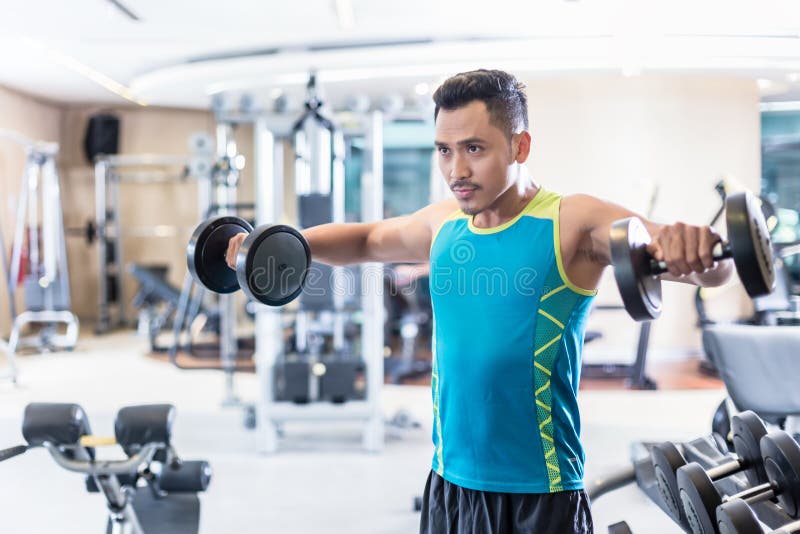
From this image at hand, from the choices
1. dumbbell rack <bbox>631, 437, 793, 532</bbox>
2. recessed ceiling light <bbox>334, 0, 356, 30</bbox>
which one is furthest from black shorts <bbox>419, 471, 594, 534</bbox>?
recessed ceiling light <bbox>334, 0, 356, 30</bbox>

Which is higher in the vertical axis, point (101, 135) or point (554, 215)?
point (101, 135)

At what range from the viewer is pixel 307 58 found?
6.11 metres

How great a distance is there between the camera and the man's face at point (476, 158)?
3.90 ft

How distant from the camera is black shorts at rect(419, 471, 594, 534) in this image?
1.18 m

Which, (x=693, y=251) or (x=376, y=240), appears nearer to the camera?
(x=693, y=251)

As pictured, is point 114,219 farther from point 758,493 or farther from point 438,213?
point 758,493

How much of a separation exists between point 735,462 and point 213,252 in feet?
4.49

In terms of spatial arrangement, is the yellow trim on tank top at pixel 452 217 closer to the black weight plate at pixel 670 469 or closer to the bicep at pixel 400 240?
the bicep at pixel 400 240

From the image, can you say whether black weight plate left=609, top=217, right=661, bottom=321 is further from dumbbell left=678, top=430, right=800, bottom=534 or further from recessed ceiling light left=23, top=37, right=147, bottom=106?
recessed ceiling light left=23, top=37, right=147, bottom=106

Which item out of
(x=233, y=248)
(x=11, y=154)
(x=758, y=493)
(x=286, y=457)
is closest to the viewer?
(x=233, y=248)

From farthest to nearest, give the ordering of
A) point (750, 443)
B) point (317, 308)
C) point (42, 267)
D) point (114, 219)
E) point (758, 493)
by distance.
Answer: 1. point (114, 219)
2. point (42, 267)
3. point (317, 308)
4. point (750, 443)
5. point (758, 493)

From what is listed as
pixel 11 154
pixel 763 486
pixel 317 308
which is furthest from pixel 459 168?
pixel 11 154

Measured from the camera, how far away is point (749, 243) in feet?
2.90

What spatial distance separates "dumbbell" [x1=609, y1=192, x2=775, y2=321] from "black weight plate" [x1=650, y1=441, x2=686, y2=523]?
0.88 meters
